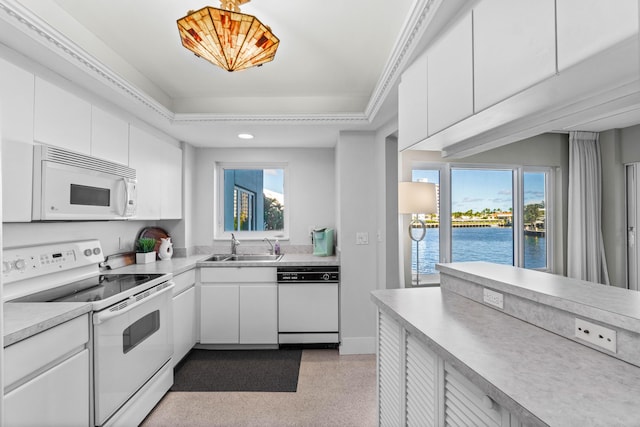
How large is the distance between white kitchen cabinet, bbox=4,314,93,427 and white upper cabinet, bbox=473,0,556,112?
2050 mm

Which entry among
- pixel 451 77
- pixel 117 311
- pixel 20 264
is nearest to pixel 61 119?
pixel 20 264

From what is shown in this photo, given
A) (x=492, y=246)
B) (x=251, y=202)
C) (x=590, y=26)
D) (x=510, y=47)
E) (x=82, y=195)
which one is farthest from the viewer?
(x=251, y=202)

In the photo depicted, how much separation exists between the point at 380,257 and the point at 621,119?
7.33ft

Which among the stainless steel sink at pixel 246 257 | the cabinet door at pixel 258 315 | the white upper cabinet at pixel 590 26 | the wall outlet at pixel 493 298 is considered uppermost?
the white upper cabinet at pixel 590 26

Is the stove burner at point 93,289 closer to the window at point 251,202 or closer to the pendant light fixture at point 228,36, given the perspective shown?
the pendant light fixture at point 228,36

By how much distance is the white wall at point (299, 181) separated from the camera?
3787mm

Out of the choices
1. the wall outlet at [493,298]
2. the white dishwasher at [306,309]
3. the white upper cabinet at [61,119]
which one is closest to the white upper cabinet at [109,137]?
the white upper cabinet at [61,119]

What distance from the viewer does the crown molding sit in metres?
1.41

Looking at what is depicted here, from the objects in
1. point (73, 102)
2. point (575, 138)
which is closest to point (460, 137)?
point (575, 138)

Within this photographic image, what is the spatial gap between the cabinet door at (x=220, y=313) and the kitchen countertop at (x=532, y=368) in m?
2.10

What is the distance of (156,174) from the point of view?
9.43 feet

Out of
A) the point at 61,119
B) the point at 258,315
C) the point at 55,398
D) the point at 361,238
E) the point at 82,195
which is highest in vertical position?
the point at 61,119

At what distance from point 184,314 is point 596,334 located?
2.87 m

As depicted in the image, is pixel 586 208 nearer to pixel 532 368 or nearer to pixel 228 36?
pixel 532 368
